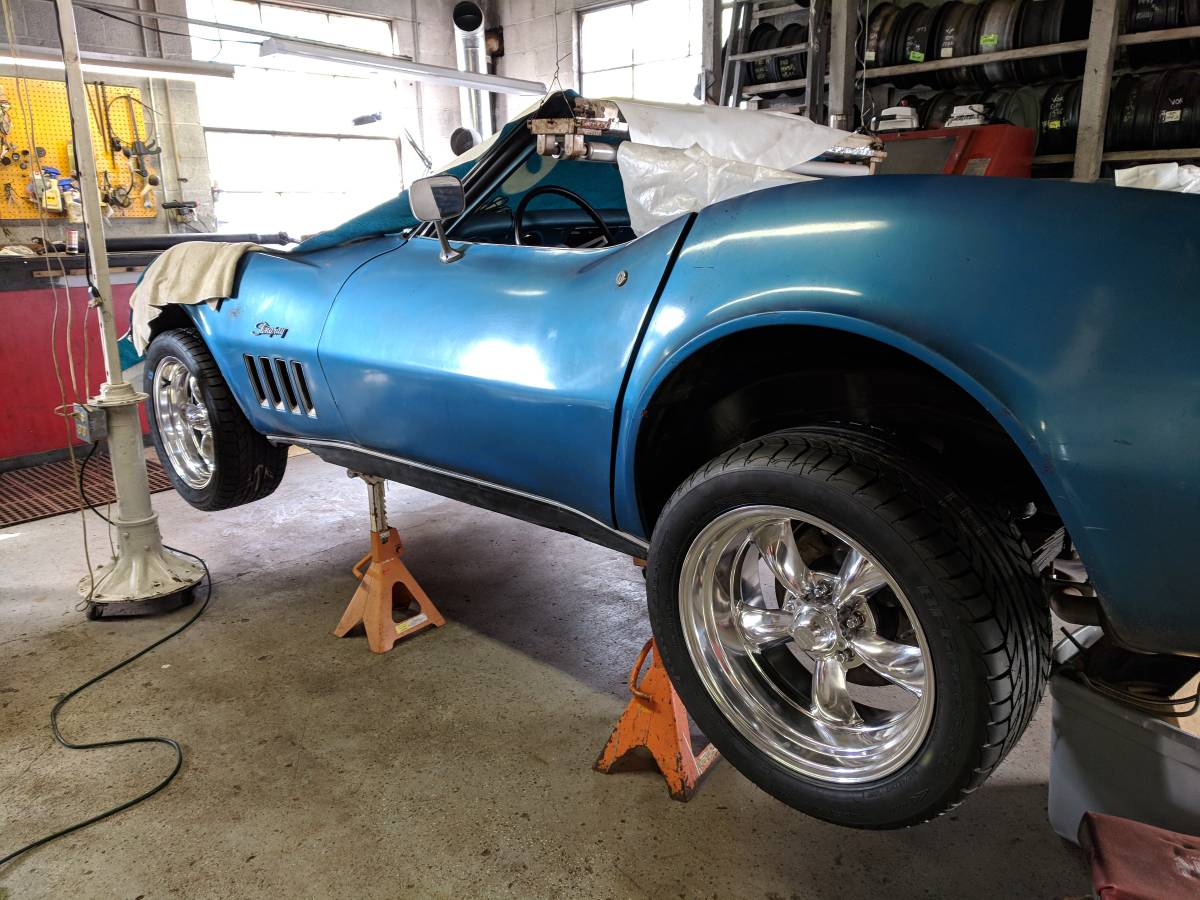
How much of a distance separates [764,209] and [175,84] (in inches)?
346

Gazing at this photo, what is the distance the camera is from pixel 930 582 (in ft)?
4.15

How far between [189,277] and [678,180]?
1917 millimetres

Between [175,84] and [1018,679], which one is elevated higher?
[175,84]

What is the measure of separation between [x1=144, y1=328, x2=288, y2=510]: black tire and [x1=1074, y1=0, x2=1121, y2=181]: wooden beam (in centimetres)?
497

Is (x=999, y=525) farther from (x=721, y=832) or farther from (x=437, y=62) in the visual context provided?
(x=437, y=62)

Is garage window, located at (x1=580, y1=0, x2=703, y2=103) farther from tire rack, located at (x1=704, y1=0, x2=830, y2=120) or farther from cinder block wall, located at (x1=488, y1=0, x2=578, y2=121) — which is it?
tire rack, located at (x1=704, y1=0, x2=830, y2=120)

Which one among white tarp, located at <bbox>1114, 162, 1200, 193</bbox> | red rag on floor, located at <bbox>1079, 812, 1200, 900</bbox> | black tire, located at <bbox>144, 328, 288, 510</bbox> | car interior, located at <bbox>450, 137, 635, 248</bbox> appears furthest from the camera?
black tire, located at <bbox>144, 328, 288, 510</bbox>

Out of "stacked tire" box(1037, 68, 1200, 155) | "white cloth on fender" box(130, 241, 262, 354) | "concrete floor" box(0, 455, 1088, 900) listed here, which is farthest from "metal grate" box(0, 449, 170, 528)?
"stacked tire" box(1037, 68, 1200, 155)

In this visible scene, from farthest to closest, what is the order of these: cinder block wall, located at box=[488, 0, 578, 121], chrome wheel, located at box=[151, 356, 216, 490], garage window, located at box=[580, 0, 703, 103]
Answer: cinder block wall, located at box=[488, 0, 578, 121] < garage window, located at box=[580, 0, 703, 103] < chrome wheel, located at box=[151, 356, 216, 490]

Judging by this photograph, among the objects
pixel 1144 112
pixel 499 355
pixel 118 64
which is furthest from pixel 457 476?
pixel 1144 112

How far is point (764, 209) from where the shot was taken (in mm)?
1495

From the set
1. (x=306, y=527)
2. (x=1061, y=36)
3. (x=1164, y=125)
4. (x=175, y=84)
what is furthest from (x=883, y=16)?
(x=175, y=84)

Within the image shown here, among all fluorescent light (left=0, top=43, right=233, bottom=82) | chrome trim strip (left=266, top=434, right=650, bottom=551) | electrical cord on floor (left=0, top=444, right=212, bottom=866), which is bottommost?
electrical cord on floor (left=0, top=444, right=212, bottom=866)

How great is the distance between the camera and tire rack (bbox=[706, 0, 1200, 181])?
16.8ft
